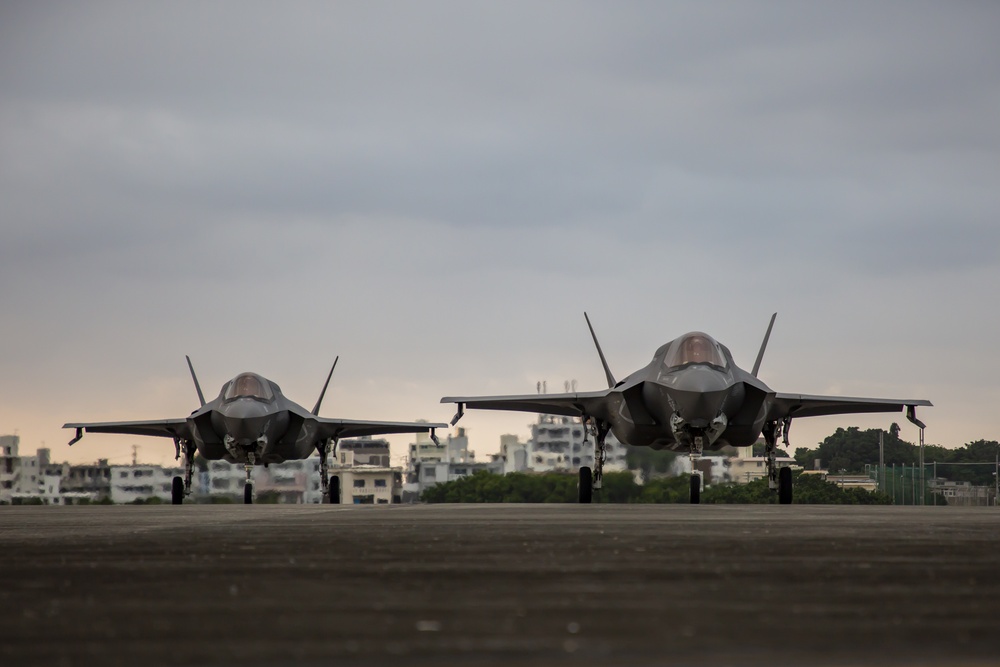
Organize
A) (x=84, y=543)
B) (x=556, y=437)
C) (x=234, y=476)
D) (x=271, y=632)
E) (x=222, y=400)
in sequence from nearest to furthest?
1. (x=271, y=632)
2. (x=84, y=543)
3. (x=222, y=400)
4. (x=234, y=476)
5. (x=556, y=437)

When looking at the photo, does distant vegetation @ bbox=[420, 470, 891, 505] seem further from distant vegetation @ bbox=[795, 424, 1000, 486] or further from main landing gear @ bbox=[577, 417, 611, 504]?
distant vegetation @ bbox=[795, 424, 1000, 486]

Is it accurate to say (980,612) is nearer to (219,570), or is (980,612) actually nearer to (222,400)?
(219,570)

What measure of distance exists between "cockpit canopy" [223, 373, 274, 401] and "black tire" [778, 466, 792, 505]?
431 inches

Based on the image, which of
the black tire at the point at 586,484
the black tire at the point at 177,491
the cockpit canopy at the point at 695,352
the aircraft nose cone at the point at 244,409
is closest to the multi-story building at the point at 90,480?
the black tire at the point at 177,491

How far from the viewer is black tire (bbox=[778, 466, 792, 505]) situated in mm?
22112

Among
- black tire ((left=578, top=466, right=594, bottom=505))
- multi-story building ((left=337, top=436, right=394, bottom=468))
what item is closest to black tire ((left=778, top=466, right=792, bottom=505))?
black tire ((left=578, top=466, right=594, bottom=505))

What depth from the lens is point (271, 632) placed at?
322 centimetres

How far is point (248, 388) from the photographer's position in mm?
26281

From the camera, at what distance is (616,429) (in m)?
22.3

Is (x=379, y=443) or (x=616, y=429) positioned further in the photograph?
(x=379, y=443)

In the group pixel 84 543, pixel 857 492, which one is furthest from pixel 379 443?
pixel 84 543

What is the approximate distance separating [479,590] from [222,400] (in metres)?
22.9

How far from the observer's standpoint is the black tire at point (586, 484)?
22.1 m

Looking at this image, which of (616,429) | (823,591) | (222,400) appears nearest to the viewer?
(823,591)
